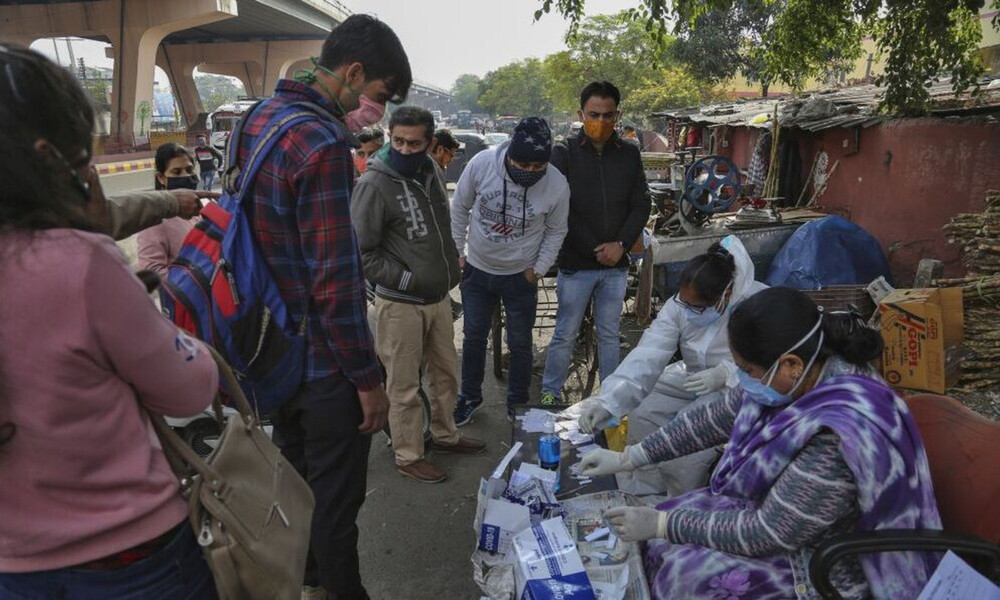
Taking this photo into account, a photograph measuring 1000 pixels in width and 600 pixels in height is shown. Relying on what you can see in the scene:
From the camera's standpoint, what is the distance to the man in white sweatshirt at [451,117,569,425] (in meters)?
3.41

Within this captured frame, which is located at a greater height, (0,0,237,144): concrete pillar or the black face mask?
(0,0,237,144): concrete pillar

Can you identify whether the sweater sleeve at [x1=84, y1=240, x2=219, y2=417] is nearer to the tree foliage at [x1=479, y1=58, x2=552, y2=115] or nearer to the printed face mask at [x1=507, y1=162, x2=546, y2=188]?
the printed face mask at [x1=507, y1=162, x2=546, y2=188]

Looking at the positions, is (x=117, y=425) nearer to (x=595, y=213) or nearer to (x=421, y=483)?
(x=421, y=483)

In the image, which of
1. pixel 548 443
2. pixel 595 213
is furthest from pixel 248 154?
pixel 595 213

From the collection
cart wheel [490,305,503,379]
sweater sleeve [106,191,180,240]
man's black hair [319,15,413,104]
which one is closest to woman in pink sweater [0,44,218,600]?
sweater sleeve [106,191,180,240]

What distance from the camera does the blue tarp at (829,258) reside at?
5.05m

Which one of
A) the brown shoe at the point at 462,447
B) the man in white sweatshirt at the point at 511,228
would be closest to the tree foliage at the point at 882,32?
the man in white sweatshirt at the point at 511,228

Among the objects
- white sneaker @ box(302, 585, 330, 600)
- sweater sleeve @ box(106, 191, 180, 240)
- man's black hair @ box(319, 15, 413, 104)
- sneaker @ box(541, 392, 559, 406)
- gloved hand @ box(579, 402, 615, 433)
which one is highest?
man's black hair @ box(319, 15, 413, 104)

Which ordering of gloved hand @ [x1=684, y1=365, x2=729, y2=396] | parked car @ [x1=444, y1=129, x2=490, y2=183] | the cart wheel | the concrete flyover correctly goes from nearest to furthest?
gloved hand @ [x1=684, y1=365, x2=729, y2=396] < the cart wheel < parked car @ [x1=444, y1=129, x2=490, y2=183] < the concrete flyover

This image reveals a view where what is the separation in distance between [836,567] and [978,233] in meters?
4.31

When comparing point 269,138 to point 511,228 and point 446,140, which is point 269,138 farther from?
point 446,140

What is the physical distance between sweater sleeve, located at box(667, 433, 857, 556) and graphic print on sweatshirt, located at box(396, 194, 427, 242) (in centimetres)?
190

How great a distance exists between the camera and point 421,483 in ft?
10.8

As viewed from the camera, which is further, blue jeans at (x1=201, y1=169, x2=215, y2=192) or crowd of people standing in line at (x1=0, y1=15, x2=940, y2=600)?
blue jeans at (x1=201, y1=169, x2=215, y2=192)
